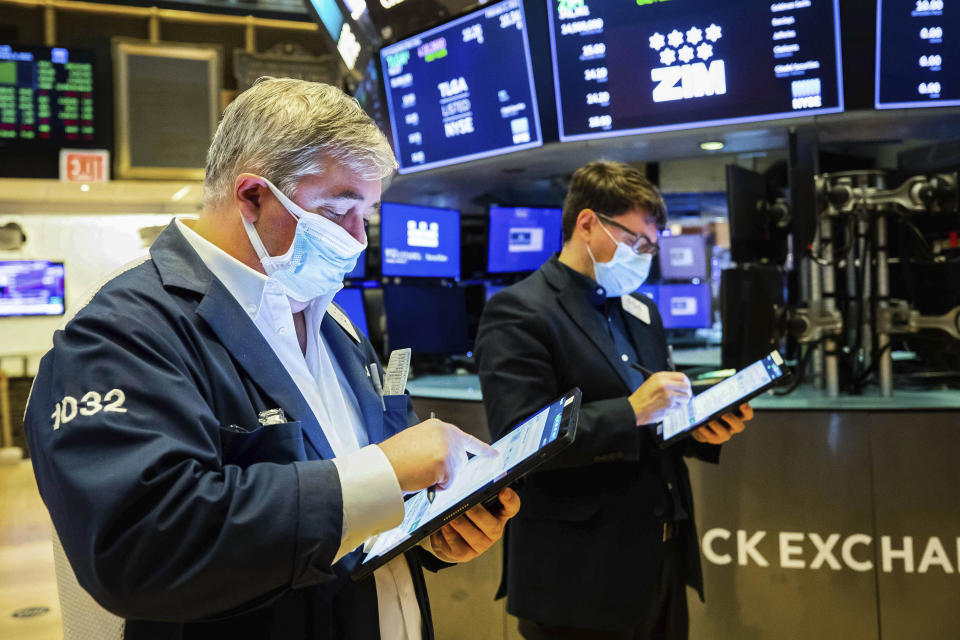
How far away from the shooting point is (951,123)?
3.17m

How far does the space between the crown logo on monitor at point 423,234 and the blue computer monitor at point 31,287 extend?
5768 millimetres

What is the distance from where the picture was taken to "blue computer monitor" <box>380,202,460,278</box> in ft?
13.9

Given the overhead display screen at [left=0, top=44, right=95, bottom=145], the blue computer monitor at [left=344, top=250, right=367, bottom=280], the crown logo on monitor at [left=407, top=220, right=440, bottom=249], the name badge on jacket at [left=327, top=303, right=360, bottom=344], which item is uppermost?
the overhead display screen at [left=0, top=44, right=95, bottom=145]

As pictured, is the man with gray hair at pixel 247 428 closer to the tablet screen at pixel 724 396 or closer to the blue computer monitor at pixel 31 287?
the tablet screen at pixel 724 396

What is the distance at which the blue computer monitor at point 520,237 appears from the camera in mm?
4527

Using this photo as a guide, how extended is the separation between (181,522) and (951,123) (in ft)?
11.4

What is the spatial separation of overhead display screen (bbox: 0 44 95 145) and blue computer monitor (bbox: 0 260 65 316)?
2.34 m

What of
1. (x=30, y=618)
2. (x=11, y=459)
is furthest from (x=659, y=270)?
(x=11, y=459)

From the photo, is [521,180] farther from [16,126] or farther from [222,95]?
[16,126]

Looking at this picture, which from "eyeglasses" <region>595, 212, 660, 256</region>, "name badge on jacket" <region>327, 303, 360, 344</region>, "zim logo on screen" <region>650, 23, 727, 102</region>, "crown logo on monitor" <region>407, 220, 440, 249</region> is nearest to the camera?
"name badge on jacket" <region>327, 303, 360, 344</region>

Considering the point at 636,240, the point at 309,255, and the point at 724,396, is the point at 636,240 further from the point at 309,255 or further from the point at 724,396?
the point at 309,255

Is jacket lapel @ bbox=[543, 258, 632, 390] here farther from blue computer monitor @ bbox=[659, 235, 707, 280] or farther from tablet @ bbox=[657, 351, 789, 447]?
blue computer monitor @ bbox=[659, 235, 707, 280]

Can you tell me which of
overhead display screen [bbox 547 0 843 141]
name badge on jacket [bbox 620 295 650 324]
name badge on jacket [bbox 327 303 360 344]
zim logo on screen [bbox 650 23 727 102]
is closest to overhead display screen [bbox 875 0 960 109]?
overhead display screen [bbox 547 0 843 141]

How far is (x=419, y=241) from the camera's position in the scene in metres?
4.41
